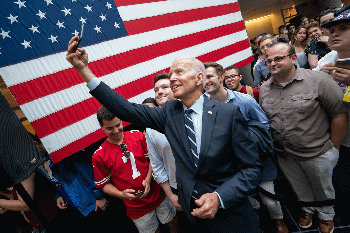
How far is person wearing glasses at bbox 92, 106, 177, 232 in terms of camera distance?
174cm

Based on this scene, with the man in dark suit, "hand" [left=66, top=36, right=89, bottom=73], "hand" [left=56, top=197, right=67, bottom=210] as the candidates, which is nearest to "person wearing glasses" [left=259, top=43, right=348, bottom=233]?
the man in dark suit

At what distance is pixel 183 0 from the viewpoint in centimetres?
350

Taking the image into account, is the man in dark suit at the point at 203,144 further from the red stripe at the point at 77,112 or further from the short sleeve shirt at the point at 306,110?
the red stripe at the point at 77,112

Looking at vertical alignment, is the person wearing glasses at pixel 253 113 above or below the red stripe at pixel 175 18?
below

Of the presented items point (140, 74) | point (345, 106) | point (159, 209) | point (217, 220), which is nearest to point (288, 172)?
point (345, 106)

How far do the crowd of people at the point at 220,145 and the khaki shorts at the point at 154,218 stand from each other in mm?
12

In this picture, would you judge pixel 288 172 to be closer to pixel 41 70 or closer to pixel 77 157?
pixel 77 157

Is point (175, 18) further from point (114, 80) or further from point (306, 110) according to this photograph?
point (306, 110)

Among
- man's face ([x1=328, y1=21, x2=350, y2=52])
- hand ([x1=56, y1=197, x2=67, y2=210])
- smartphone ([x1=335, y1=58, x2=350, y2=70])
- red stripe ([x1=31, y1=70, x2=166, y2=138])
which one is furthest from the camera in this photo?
hand ([x1=56, y1=197, x2=67, y2=210])

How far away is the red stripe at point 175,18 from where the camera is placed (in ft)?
9.62

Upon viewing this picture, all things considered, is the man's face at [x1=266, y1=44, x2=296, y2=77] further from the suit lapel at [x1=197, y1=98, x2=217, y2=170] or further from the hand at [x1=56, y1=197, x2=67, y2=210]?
the hand at [x1=56, y1=197, x2=67, y2=210]

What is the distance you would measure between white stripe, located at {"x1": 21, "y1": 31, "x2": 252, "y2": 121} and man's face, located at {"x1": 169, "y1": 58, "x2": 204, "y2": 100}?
168 centimetres

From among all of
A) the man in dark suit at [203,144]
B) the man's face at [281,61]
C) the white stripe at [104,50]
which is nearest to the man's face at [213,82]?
the man's face at [281,61]

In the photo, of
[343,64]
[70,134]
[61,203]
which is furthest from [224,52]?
[61,203]
